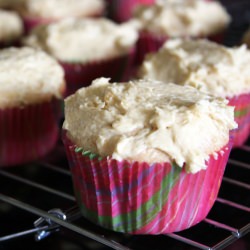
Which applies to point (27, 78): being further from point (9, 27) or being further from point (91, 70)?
point (9, 27)

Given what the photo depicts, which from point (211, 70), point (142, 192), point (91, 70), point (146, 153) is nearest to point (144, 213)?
point (142, 192)

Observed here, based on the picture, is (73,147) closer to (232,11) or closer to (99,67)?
(99,67)

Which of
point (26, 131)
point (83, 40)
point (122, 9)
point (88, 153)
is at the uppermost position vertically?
point (88, 153)

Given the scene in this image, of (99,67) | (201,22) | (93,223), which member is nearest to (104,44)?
(99,67)

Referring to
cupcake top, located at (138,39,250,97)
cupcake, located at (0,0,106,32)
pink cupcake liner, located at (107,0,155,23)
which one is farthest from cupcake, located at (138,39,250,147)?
pink cupcake liner, located at (107,0,155,23)

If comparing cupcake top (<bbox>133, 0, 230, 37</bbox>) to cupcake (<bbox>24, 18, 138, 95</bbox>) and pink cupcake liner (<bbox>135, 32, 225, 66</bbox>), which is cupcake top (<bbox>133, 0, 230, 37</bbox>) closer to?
pink cupcake liner (<bbox>135, 32, 225, 66</bbox>)

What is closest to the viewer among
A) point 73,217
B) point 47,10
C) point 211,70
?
point 73,217

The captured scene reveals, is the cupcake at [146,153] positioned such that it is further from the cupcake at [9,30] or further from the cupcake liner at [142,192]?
the cupcake at [9,30]
